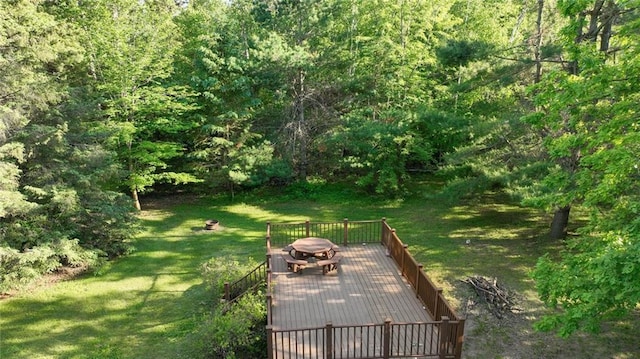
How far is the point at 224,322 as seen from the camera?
353 inches

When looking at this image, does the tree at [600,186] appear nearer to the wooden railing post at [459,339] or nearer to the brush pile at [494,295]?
the wooden railing post at [459,339]

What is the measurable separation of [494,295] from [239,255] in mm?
8398

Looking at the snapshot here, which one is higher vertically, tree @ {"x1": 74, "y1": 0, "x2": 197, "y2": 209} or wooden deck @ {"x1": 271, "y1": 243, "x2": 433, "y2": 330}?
tree @ {"x1": 74, "y1": 0, "x2": 197, "y2": 209}

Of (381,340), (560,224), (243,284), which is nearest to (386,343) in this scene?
(381,340)

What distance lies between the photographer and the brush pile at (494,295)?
10766mm

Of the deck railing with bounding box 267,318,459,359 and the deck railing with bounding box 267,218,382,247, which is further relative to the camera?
the deck railing with bounding box 267,218,382,247

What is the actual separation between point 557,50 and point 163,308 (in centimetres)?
1412

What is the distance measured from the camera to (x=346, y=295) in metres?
10.6

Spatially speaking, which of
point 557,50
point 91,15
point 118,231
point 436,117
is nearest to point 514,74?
point 557,50

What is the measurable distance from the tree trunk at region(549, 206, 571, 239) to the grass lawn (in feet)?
1.94

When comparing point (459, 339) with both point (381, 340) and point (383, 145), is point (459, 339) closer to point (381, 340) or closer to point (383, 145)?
point (381, 340)

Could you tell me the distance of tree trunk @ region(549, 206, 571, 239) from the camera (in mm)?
14884

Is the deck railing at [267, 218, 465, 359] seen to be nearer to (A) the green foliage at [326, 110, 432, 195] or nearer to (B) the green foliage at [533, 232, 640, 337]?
(B) the green foliage at [533, 232, 640, 337]

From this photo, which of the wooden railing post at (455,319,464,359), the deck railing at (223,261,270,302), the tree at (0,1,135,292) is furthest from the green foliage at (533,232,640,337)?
the tree at (0,1,135,292)
